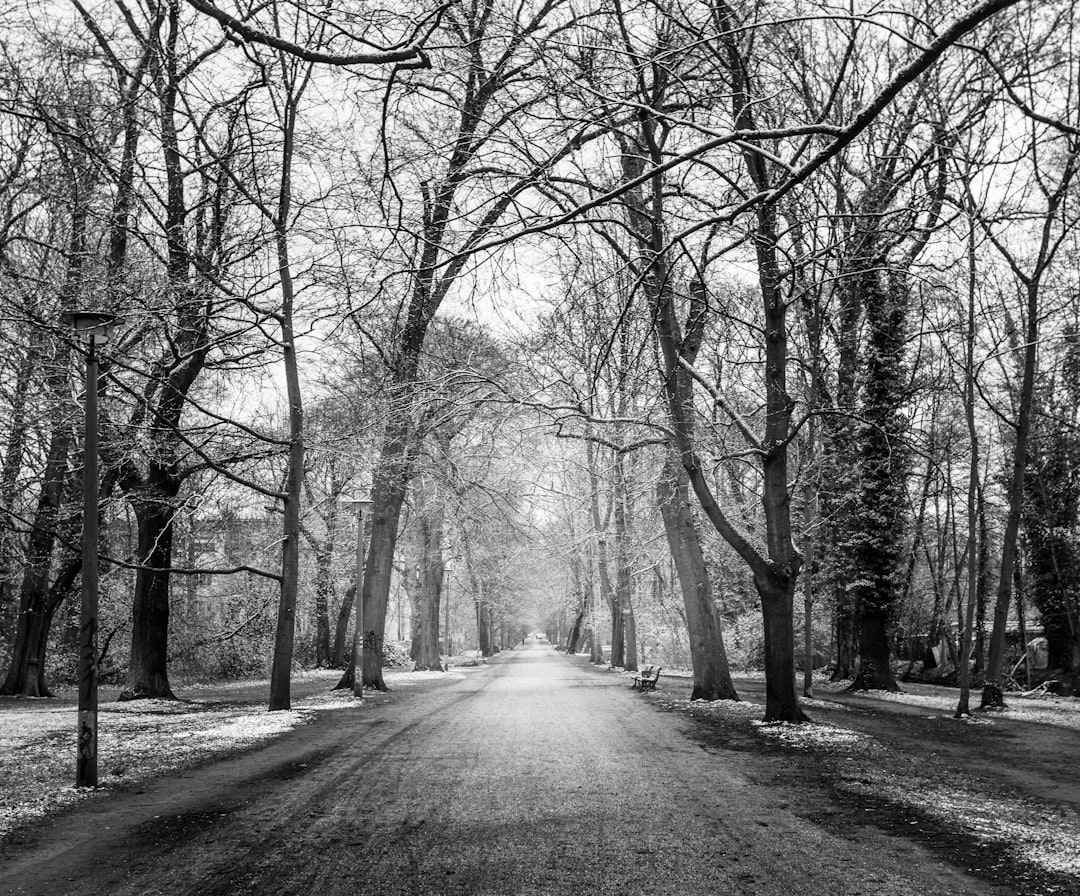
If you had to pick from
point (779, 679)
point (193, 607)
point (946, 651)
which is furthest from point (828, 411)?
point (193, 607)

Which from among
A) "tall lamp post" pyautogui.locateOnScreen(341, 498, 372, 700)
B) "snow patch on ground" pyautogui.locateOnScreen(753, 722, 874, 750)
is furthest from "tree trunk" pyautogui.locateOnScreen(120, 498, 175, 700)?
"snow patch on ground" pyautogui.locateOnScreen(753, 722, 874, 750)

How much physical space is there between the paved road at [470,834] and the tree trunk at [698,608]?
8.14 metres

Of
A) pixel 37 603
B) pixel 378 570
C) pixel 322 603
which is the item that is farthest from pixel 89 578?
pixel 322 603

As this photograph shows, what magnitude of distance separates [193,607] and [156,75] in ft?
81.6

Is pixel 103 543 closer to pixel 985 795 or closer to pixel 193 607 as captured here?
pixel 193 607

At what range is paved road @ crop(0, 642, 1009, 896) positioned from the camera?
218 inches

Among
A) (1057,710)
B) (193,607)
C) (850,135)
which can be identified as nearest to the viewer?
(850,135)

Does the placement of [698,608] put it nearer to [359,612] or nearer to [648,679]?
[648,679]

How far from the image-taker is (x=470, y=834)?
6.79m

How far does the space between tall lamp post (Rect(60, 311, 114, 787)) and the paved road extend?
73 cm

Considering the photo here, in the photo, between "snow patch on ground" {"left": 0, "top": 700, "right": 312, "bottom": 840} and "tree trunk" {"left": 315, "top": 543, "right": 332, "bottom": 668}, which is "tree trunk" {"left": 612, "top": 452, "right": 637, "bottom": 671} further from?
"snow patch on ground" {"left": 0, "top": 700, "right": 312, "bottom": 840}

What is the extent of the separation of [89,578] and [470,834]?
196 inches

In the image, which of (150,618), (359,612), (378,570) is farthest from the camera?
(378,570)

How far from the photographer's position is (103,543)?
73.0ft
